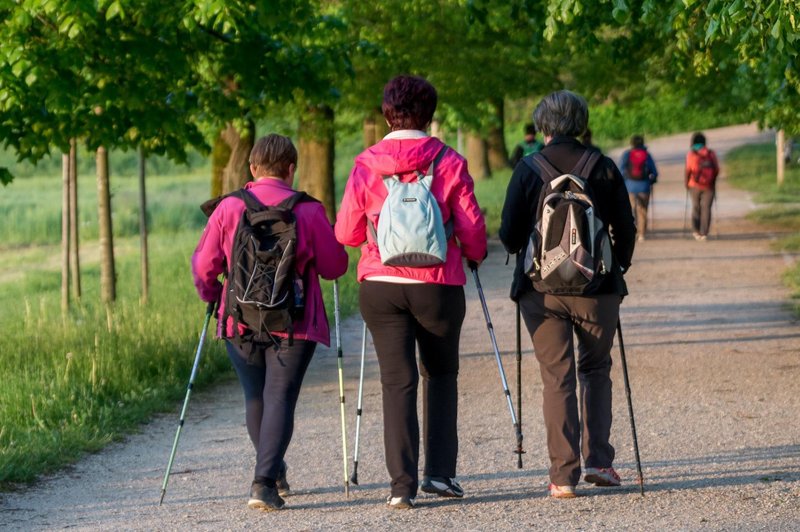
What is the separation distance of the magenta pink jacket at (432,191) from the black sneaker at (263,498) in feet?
3.38

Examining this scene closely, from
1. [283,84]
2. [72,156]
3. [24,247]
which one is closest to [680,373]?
[283,84]

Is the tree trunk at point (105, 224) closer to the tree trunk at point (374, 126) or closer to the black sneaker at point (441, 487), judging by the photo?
the black sneaker at point (441, 487)

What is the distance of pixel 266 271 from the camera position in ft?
20.8

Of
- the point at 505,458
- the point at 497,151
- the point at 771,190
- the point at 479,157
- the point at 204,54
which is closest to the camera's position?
the point at 505,458

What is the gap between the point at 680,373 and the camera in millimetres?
10352

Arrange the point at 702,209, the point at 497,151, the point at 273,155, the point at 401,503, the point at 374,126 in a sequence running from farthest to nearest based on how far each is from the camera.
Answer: the point at 497,151
the point at 374,126
the point at 702,209
the point at 273,155
the point at 401,503

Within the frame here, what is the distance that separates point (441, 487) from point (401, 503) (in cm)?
23

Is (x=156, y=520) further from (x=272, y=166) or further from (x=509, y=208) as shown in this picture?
(x=509, y=208)

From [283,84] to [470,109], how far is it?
42.5 feet

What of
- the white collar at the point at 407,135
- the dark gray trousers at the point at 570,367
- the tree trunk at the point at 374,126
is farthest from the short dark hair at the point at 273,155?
the tree trunk at the point at 374,126

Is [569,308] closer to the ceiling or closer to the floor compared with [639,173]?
closer to the floor

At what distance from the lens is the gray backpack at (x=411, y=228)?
605cm

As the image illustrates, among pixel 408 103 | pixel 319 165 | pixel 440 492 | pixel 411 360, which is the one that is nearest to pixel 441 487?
pixel 440 492

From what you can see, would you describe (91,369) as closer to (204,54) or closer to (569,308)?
(204,54)
